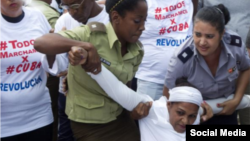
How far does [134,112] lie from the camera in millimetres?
2836

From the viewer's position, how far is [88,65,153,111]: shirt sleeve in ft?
8.35

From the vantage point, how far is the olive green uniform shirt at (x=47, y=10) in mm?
3904

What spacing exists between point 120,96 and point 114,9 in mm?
570

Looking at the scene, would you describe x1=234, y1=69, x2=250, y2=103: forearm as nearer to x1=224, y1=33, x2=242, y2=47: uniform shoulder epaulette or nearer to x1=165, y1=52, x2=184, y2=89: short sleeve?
x1=224, y1=33, x2=242, y2=47: uniform shoulder epaulette

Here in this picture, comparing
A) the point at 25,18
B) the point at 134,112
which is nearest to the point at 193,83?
the point at 134,112

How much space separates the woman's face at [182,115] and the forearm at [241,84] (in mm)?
585

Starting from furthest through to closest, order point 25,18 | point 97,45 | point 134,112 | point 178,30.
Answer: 1. point 178,30
2. point 25,18
3. point 134,112
4. point 97,45

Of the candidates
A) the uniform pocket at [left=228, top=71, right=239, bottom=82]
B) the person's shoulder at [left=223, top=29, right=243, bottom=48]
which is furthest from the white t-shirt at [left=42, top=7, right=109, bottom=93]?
the uniform pocket at [left=228, top=71, right=239, bottom=82]

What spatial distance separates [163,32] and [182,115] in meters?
1.23

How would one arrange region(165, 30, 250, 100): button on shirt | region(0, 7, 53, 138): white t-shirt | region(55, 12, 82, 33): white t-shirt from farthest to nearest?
region(55, 12, 82, 33): white t-shirt < region(165, 30, 250, 100): button on shirt < region(0, 7, 53, 138): white t-shirt

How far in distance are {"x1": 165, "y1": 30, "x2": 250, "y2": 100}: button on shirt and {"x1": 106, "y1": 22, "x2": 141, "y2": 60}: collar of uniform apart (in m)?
0.45

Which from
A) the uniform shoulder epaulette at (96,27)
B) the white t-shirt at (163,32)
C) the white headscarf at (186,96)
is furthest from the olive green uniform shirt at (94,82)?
the white t-shirt at (163,32)

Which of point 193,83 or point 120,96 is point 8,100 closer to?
point 120,96

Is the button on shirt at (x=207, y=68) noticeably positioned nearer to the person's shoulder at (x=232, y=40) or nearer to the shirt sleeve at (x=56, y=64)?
the person's shoulder at (x=232, y=40)
